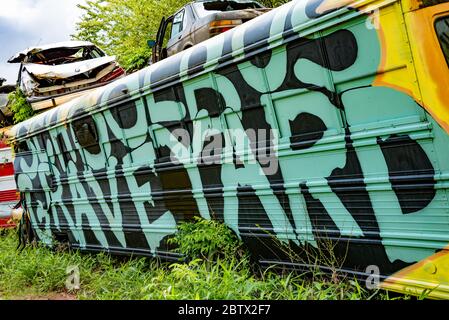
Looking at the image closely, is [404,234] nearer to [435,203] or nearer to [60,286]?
[435,203]

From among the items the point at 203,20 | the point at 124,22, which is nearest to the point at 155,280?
the point at 203,20

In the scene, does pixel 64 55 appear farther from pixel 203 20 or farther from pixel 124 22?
pixel 124 22

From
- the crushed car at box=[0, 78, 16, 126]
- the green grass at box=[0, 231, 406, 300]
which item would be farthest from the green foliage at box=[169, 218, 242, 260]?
the crushed car at box=[0, 78, 16, 126]

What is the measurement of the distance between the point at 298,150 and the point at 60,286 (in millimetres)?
3739

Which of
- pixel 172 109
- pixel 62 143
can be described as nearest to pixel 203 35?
pixel 62 143

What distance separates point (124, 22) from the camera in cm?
2134

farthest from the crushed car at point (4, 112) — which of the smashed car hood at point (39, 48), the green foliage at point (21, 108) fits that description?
the smashed car hood at point (39, 48)

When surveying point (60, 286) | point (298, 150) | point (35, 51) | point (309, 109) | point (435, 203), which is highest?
point (35, 51)

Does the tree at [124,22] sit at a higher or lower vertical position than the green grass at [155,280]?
higher

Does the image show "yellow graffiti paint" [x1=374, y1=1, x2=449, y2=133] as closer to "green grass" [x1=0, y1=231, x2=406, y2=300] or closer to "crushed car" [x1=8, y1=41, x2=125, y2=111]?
"green grass" [x1=0, y1=231, x2=406, y2=300]

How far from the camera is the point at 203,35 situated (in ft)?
26.3

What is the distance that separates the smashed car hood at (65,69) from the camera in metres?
9.92

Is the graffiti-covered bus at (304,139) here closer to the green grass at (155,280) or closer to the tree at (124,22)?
the green grass at (155,280)

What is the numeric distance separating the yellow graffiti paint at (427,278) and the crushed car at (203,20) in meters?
5.50
